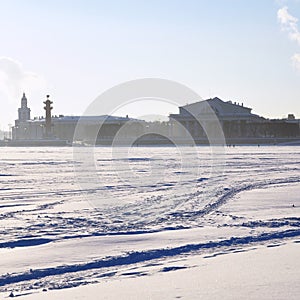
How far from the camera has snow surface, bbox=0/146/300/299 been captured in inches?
231

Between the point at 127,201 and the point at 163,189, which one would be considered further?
the point at 163,189

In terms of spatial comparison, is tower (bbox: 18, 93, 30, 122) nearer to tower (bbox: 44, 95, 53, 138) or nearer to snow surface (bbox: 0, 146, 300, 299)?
tower (bbox: 44, 95, 53, 138)

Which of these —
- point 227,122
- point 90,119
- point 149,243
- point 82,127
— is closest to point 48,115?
point 82,127

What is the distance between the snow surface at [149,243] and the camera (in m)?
5.88

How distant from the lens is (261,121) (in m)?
107

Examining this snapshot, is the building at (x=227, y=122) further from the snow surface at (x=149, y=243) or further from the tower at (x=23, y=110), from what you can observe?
the snow surface at (x=149, y=243)

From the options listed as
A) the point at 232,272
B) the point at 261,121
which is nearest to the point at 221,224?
the point at 232,272

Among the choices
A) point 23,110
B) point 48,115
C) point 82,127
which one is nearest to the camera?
point 48,115

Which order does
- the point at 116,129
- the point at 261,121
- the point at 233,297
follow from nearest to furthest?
the point at 233,297 → the point at 261,121 → the point at 116,129

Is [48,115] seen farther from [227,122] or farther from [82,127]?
[227,122]

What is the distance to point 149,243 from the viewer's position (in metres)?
8.19

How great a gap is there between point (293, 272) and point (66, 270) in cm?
246

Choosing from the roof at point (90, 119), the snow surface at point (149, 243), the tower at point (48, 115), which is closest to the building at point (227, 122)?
the roof at point (90, 119)

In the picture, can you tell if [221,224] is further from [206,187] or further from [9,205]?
[206,187]
